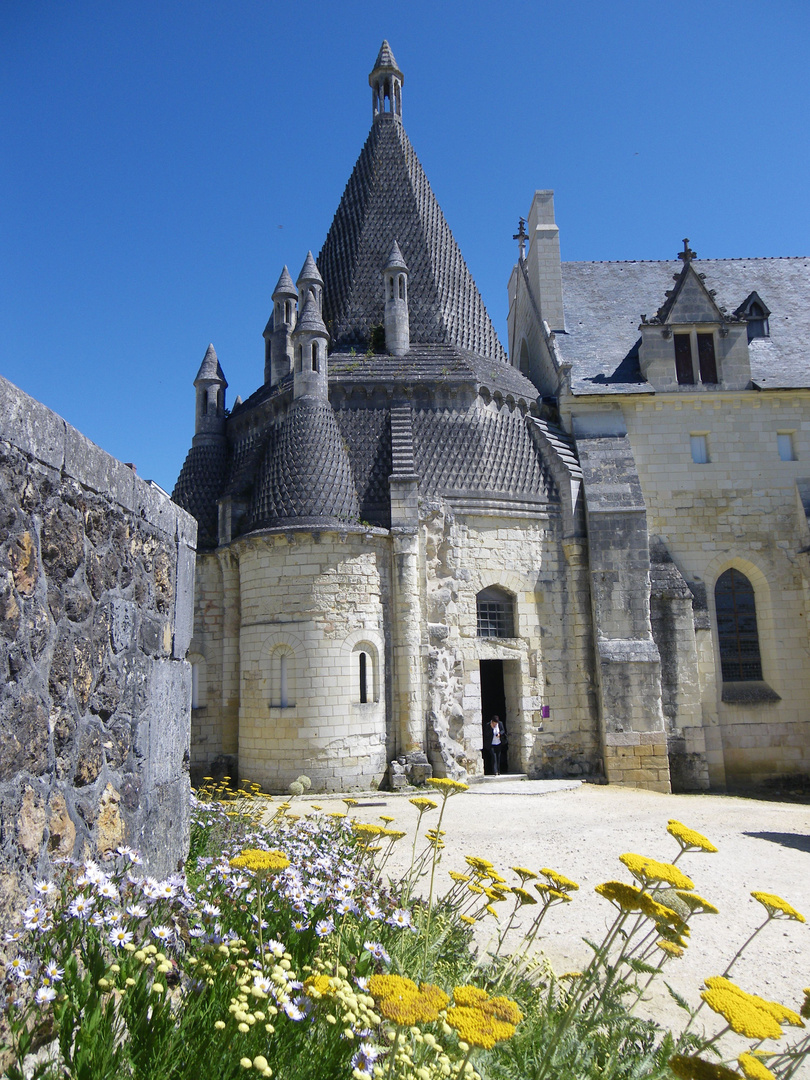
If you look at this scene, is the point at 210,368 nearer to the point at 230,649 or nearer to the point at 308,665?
the point at 230,649

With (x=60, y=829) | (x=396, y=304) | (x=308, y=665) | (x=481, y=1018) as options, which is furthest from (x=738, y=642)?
(x=60, y=829)

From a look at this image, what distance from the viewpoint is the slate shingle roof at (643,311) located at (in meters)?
18.2

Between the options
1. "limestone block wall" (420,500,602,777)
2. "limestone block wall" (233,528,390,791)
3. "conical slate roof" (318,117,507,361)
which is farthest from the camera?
"conical slate roof" (318,117,507,361)

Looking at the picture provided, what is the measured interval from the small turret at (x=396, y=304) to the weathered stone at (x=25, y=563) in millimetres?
14537

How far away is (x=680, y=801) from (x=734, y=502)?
7.38 m

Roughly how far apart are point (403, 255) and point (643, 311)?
22.4ft

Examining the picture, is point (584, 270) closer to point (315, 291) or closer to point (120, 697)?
point (315, 291)

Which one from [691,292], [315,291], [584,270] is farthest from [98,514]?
[584,270]

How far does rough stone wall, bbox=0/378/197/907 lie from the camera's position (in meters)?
2.61

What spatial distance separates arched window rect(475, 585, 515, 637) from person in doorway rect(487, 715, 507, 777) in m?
1.81

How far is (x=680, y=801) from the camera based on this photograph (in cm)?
1335

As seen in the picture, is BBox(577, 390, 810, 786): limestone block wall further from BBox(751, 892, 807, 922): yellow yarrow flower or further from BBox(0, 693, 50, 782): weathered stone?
BBox(0, 693, 50, 782): weathered stone

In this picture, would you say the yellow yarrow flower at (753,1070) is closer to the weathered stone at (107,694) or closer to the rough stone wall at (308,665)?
the weathered stone at (107,694)

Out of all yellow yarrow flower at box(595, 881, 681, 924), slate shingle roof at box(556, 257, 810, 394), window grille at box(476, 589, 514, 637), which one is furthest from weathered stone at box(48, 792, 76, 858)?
slate shingle roof at box(556, 257, 810, 394)
